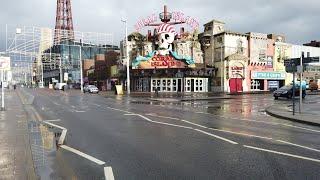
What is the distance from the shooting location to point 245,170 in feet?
25.5

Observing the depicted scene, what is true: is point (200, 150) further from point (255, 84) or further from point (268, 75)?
point (268, 75)

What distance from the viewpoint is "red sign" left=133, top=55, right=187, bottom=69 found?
57.3 m

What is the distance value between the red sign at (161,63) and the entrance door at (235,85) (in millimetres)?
7677

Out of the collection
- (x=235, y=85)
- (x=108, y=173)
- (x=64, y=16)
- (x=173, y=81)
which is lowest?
(x=108, y=173)

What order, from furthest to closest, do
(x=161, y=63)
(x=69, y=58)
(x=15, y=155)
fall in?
(x=69, y=58) < (x=161, y=63) < (x=15, y=155)

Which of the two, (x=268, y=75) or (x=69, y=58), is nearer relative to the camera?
(x=268, y=75)

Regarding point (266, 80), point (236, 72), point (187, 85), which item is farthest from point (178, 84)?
point (266, 80)

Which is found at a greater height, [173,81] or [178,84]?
[173,81]

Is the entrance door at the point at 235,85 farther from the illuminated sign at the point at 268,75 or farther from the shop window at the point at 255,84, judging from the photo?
the shop window at the point at 255,84

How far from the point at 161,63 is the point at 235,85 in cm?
1176

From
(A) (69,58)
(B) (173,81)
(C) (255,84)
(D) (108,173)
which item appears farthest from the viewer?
(A) (69,58)

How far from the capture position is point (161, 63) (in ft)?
189

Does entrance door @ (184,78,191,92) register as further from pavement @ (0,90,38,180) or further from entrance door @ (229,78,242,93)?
pavement @ (0,90,38,180)

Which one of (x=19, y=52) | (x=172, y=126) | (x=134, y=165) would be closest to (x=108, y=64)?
(x=19, y=52)
